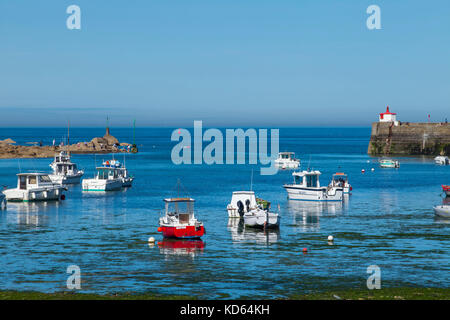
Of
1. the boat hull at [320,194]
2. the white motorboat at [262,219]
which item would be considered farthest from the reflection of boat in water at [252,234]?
the boat hull at [320,194]

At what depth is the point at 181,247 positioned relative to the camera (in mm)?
50719

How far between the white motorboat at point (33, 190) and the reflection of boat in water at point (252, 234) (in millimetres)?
32951

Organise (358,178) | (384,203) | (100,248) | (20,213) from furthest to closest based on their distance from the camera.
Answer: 1. (358,178)
2. (384,203)
3. (20,213)
4. (100,248)

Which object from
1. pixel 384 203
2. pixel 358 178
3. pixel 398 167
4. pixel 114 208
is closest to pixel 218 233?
pixel 114 208

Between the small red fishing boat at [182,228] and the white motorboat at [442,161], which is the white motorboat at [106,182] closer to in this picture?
the small red fishing boat at [182,228]

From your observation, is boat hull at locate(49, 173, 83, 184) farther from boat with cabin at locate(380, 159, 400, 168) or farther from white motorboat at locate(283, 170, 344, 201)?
boat with cabin at locate(380, 159, 400, 168)

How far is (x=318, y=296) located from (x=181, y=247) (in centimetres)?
1885

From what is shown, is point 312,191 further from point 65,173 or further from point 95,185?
point 65,173

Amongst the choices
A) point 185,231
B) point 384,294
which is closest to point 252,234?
point 185,231

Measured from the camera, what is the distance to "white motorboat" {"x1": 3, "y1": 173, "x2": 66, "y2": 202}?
274 ft

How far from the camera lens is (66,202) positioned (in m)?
86.5
